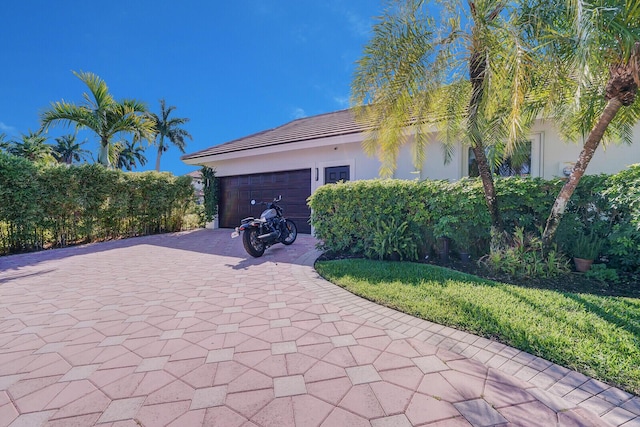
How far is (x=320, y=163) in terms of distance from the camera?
400 inches

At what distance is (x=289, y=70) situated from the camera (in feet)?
41.0

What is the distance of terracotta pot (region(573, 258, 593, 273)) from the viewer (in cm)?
445

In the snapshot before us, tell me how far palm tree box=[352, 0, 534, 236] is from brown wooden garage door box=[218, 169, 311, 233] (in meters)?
5.46

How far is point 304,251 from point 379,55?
468 cm

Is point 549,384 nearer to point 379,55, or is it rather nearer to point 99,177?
point 379,55

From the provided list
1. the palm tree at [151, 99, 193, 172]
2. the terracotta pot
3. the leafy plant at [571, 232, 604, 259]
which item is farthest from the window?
the palm tree at [151, 99, 193, 172]

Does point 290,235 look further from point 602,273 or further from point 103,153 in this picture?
point 103,153

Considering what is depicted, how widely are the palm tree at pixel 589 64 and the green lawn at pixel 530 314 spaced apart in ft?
5.19

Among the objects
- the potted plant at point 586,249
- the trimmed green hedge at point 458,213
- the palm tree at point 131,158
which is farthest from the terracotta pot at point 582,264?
the palm tree at point 131,158

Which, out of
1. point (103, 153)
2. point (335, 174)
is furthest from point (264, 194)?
point (103, 153)

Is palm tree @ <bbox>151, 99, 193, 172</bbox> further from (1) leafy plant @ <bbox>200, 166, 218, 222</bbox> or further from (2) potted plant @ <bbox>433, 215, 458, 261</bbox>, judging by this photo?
(2) potted plant @ <bbox>433, 215, 458, 261</bbox>

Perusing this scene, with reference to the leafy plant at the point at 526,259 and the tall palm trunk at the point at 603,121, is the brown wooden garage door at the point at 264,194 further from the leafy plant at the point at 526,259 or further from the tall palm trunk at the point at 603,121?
the tall palm trunk at the point at 603,121

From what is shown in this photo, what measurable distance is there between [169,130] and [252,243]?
99.4ft

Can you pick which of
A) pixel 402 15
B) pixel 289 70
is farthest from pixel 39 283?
pixel 289 70
